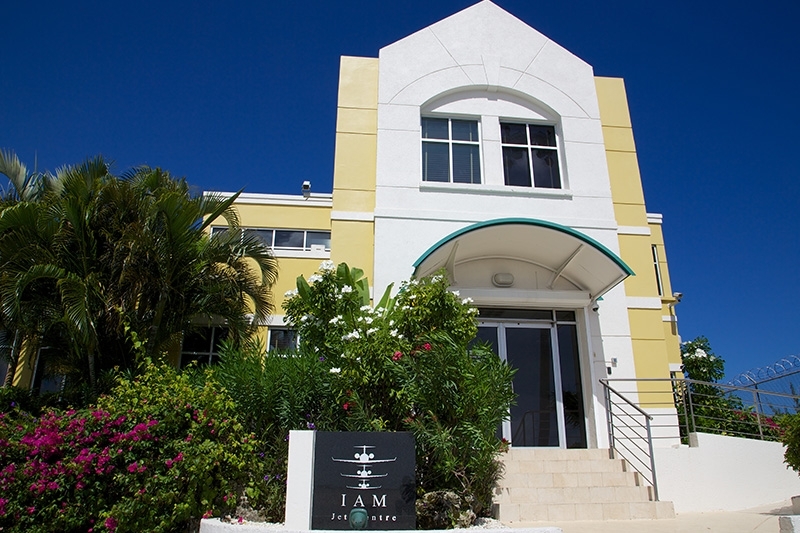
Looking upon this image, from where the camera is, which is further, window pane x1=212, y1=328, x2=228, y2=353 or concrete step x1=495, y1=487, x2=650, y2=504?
window pane x1=212, y1=328, x2=228, y2=353

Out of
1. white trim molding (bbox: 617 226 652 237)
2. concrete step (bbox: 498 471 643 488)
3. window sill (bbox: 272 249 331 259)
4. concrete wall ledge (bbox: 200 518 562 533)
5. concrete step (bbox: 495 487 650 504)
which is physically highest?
white trim molding (bbox: 617 226 652 237)

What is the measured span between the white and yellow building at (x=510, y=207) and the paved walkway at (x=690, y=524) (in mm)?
2652

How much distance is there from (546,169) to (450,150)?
2270 mm

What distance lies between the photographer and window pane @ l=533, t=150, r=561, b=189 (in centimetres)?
1361

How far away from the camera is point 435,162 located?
13414mm

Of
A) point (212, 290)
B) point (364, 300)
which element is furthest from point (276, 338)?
point (364, 300)

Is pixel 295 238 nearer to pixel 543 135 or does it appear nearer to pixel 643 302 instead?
pixel 543 135

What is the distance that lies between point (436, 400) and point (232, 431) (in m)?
2.81

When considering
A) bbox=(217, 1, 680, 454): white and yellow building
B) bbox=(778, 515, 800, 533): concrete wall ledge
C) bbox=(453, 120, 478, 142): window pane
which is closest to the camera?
bbox=(778, 515, 800, 533): concrete wall ledge

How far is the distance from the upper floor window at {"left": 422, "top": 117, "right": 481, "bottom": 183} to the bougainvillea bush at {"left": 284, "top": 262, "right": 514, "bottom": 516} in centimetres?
429

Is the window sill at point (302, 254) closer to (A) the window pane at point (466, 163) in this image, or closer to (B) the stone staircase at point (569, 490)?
(A) the window pane at point (466, 163)

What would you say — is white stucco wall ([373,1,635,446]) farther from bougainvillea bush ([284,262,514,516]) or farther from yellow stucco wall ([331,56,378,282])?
bougainvillea bush ([284,262,514,516])

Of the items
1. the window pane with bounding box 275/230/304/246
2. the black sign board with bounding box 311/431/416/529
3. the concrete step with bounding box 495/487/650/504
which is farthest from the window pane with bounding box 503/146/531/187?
the black sign board with bounding box 311/431/416/529

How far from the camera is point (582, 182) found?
44.1 feet
